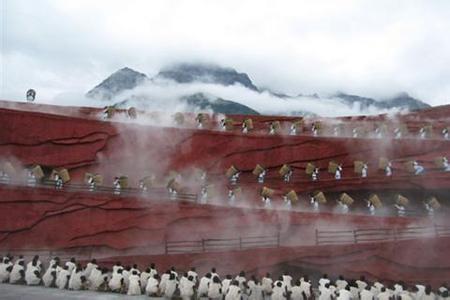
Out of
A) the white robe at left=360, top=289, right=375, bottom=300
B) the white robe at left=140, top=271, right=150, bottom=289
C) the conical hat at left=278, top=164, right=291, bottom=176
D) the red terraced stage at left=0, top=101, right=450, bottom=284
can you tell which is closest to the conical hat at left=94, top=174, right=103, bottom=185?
the red terraced stage at left=0, top=101, right=450, bottom=284

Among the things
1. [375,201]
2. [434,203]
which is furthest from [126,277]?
[434,203]

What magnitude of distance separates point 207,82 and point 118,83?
49.8ft

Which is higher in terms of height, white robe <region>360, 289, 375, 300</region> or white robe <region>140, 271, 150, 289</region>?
white robe <region>140, 271, 150, 289</region>

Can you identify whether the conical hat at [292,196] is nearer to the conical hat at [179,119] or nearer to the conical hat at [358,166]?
the conical hat at [358,166]

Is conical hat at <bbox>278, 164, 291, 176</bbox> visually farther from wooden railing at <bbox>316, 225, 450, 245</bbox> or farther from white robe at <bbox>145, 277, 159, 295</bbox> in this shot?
white robe at <bbox>145, 277, 159, 295</bbox>

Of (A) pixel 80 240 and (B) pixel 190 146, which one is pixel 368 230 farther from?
(A) pixel 80 240

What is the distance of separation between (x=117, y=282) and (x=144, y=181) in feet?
18.6

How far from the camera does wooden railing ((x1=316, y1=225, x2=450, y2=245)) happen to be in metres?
15.4

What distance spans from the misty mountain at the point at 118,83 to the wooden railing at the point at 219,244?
69668 mm

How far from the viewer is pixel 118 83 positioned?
284 ft

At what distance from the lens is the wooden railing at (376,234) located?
15430 millimetres

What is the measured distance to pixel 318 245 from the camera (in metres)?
15.6

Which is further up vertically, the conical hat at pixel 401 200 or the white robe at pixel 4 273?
the conical hat at pixel 401 200

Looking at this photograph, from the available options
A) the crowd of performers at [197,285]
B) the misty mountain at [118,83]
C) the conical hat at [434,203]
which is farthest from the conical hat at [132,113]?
the misty mountain at [118,83]
